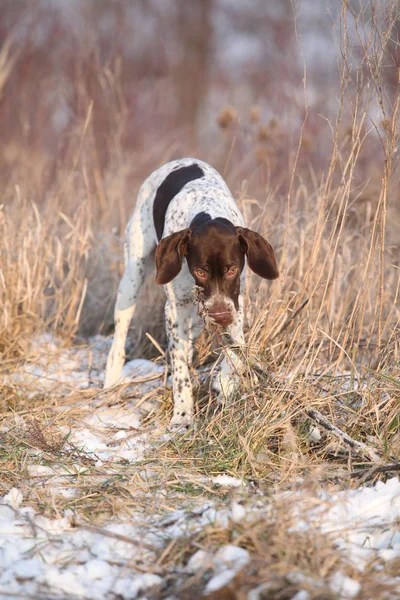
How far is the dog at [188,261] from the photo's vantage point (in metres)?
2.97

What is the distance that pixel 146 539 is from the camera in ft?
6.73

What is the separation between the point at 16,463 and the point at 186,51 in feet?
50.0

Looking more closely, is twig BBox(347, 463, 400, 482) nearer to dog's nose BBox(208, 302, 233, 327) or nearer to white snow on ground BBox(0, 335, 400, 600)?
white snow on ground BBox(0, 335, 400, 600)

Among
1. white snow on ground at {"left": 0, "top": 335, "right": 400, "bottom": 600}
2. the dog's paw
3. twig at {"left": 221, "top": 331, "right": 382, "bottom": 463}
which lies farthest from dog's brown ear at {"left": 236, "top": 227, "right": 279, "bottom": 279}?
white snow on ground at {"left": 0, "top": 335, "right": 400, "bottom": 600}

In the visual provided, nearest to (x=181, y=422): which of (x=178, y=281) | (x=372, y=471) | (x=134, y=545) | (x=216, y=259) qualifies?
(x=178, y=281)

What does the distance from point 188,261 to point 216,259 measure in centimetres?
18

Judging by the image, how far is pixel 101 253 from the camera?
4895 mm

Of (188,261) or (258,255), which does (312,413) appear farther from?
(188,261)

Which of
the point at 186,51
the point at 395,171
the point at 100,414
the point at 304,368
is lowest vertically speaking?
the point at 100,414

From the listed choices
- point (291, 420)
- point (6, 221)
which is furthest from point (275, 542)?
point (6, 221)

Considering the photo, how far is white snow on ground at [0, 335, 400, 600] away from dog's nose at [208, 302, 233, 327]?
625mm

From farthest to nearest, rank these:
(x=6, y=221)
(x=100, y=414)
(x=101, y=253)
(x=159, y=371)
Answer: (x=101, y=253), (x=6, y=221), (x=159, y=371), (x=100, y=414)

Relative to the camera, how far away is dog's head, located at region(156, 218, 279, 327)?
2.94 meters

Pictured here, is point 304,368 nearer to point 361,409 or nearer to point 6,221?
point 361,409
